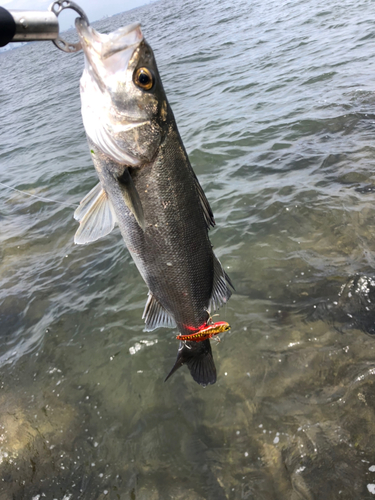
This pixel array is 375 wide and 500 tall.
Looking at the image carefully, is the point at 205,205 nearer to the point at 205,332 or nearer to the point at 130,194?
the point at 130,194

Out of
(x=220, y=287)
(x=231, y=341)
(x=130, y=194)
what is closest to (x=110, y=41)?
(x=130, y=194)

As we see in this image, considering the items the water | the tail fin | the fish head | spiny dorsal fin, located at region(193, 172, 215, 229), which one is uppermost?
the fish head

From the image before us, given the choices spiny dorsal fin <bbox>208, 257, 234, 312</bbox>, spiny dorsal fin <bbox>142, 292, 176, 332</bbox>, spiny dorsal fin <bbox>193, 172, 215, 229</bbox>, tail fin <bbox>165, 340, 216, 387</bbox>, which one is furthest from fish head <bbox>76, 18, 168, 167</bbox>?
tail fin <bbox>165, 340, 216, 387</bbox>

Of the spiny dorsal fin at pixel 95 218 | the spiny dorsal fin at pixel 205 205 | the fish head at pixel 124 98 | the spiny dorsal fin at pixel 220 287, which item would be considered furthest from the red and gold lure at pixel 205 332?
the fish head at pixel 124 98

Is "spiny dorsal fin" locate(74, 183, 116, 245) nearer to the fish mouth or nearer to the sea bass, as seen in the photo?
the sea bass

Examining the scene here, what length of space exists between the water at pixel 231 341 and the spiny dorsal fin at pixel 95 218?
2.41m

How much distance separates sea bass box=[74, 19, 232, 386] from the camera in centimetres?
208

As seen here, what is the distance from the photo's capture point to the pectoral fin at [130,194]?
2164 millimetres

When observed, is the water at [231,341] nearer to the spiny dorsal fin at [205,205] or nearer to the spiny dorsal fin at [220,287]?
the spiny dorsal fin at [220,287]

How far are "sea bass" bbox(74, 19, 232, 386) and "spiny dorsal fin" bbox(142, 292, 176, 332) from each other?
0.94 feet

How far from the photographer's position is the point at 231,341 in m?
4.43

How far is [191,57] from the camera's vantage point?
60.3ft

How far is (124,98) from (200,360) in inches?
80.9

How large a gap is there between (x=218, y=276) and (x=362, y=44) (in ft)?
44.0
